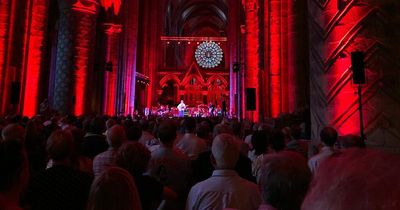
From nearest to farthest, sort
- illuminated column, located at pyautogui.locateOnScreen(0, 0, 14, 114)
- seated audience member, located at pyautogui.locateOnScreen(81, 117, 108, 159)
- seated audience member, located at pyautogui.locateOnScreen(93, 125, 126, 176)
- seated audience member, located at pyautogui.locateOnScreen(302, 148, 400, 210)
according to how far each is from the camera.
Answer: seated audience member, located at pyautogui.locateOnScreen(302, 148, 400, 210) < seated audience member, located at pyautogui.locateOnScreen(93, 125, 126, 176) < seated audience member, located at pyautogui.locateOnScreen(81, 117, 108, 159) < illuminated column, located at pyautogui.locateOnScreen(0, 0, 14, 114)

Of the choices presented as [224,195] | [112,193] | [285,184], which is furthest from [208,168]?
[285,184]

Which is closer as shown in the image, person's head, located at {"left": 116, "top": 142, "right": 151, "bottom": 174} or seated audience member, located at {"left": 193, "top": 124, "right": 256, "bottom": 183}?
person's head, located at {"left": 116, "top": 142, "right": 151, "bottom": 174}

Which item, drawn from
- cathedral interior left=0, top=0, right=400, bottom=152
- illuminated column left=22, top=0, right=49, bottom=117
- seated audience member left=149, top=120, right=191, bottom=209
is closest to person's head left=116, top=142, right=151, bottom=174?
seated audience member left=149, top=120, right=191, bottom=209

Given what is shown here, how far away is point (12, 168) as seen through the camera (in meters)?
1.74

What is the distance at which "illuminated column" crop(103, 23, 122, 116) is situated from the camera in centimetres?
2144

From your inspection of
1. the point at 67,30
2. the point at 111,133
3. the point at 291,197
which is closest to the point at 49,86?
the point at 67,30

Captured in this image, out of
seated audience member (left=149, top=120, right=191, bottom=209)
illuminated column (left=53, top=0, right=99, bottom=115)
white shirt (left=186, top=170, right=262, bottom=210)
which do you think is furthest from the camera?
illuminated column (left=53, top=0, right=99, bottom=115)

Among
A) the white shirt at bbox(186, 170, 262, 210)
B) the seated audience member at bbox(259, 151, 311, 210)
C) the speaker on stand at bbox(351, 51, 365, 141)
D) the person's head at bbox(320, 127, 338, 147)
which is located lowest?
the white shirt at bbox(186, 170, 262, 210)

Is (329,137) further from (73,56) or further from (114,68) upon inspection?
(114,68)

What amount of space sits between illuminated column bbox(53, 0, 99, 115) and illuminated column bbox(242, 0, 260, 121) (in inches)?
334

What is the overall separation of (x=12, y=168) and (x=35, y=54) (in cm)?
1382

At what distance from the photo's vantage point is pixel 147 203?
109 inches

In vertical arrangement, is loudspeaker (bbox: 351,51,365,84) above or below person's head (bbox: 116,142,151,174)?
above

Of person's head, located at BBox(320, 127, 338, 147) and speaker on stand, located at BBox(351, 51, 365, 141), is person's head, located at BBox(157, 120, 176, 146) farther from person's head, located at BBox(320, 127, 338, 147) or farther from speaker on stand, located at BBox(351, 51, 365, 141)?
speaker on stand, located at BBox(351, 51, 365, 141)
